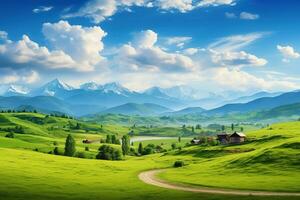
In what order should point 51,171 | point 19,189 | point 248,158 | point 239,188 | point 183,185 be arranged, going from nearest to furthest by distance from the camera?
point 19,189, point 239,188, point 183,185, point 51,171, point 248,158

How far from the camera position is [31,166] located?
127500 mm

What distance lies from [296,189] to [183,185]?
26.3 metres

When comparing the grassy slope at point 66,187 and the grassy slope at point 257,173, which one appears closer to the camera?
the grassy slope at point 66,187

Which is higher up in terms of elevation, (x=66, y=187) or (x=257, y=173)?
(x=257, y=173)

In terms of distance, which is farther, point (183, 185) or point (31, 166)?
point (31, 166)

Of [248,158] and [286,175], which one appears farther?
[248,158]

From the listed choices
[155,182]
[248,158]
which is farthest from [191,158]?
[155,182]

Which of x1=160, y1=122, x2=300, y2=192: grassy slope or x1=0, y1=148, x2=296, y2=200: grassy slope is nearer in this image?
x1=0, y1=148, x2=296, y2=200: grassy slope

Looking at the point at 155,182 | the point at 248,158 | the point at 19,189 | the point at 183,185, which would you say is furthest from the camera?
the point at 248,158

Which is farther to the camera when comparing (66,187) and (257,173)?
(257,173)

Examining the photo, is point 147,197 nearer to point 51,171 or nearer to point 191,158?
point 51,171

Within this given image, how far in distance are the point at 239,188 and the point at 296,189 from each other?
11761mm

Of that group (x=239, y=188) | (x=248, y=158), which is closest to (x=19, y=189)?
(x=239, y=188)

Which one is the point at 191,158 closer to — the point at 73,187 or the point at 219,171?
the point at 219,171
